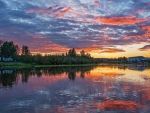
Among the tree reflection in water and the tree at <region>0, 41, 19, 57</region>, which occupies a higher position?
the tree at <region>0, 41, 19, 57</region>

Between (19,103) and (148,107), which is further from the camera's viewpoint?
(19,103)

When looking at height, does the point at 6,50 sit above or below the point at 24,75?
above

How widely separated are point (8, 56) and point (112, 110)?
135308 mm

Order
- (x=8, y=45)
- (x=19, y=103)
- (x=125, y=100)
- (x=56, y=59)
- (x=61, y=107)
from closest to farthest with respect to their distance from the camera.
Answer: (x=61, y=107) → (x=19, y=103) → (x=125, y=100) → (x=8, y=45) → (x=56, y=59)

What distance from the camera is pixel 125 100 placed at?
69.2 ft

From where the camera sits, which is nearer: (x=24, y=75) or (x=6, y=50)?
(x=24, y=75)

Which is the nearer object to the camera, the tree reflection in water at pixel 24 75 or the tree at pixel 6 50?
the tree reflection in water at pixel 24 75

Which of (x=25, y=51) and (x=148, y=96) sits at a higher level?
(x=25, y=51)

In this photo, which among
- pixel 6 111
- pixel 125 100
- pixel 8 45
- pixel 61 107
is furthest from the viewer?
pixel 8 45

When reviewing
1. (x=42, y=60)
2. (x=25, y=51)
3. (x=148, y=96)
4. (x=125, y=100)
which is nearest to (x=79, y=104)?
(x=125, y=100)

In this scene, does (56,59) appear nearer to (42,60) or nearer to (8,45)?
(42,60)

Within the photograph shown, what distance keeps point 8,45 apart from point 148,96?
12662 cm

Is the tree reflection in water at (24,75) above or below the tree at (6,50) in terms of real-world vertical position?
below

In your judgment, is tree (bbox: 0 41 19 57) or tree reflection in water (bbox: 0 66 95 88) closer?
tree reflection in water (bbox: 0 66 95 88)
